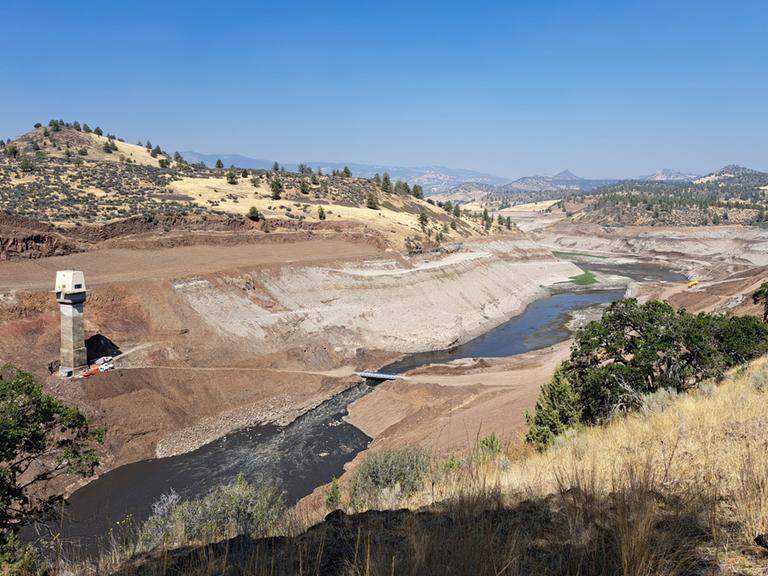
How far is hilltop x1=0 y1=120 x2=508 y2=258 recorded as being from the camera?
4781cm

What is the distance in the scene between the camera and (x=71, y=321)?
29.6 meters

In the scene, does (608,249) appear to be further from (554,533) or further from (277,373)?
(554,533)

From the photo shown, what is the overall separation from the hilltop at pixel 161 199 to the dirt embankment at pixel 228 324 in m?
4.33

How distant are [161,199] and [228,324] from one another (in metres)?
30.2

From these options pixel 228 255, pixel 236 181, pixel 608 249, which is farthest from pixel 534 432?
pixel 608 249

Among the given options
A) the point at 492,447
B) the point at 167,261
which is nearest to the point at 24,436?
the point at 492,447

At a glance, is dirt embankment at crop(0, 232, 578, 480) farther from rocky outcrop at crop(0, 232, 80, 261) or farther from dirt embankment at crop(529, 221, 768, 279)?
dirt embankment at crop(529, 221, 768, 279)

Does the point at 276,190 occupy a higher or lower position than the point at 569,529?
higher

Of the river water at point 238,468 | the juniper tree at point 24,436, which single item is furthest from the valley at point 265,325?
the juniper tree at point 24,436

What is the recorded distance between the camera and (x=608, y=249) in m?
129

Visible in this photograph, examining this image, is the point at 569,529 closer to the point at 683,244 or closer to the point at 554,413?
the point at 554,413

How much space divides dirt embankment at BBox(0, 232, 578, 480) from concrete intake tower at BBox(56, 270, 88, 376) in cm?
133

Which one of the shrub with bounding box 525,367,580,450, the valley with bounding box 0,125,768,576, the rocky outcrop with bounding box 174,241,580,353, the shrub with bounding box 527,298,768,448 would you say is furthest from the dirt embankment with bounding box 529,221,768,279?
the shrub with bounding box 525,367,580,450

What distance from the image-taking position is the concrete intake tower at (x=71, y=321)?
29234 millimetres
